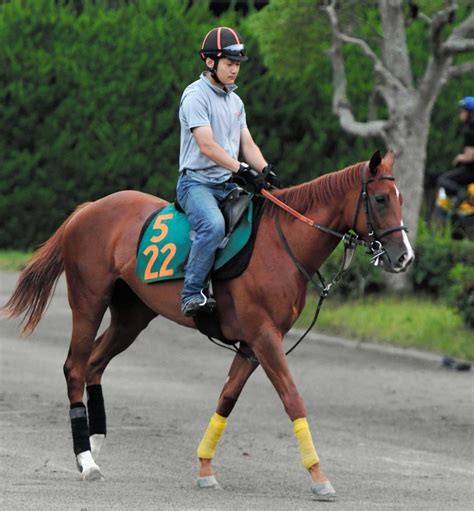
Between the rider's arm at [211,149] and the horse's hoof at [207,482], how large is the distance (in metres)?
1.81

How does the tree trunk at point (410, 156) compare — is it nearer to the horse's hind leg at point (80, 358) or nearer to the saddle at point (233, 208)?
the horse's hind leg at point (80, 358)

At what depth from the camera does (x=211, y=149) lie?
366 inches

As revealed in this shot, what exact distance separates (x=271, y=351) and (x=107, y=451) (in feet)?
6.72

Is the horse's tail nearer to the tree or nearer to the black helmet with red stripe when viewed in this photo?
the black helmet with red stripe

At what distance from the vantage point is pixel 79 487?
29.3ft

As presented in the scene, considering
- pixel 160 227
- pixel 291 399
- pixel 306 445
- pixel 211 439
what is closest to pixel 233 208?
pixel 160 227

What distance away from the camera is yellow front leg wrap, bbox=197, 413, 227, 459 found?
930 cm

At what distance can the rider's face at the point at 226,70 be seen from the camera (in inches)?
370

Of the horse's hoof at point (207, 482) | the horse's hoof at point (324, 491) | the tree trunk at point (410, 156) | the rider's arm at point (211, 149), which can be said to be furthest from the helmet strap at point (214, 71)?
the tree trunk at point (410, 156)

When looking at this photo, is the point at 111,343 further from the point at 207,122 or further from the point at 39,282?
the point at 207,122

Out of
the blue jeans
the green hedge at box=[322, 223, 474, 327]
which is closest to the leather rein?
the blue jeans

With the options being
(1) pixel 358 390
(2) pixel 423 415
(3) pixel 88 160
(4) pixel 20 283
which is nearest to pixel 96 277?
(4) pixel 20 283

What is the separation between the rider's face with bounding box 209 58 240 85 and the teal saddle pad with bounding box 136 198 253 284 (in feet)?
2.49

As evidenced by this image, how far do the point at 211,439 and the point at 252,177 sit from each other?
157cm
